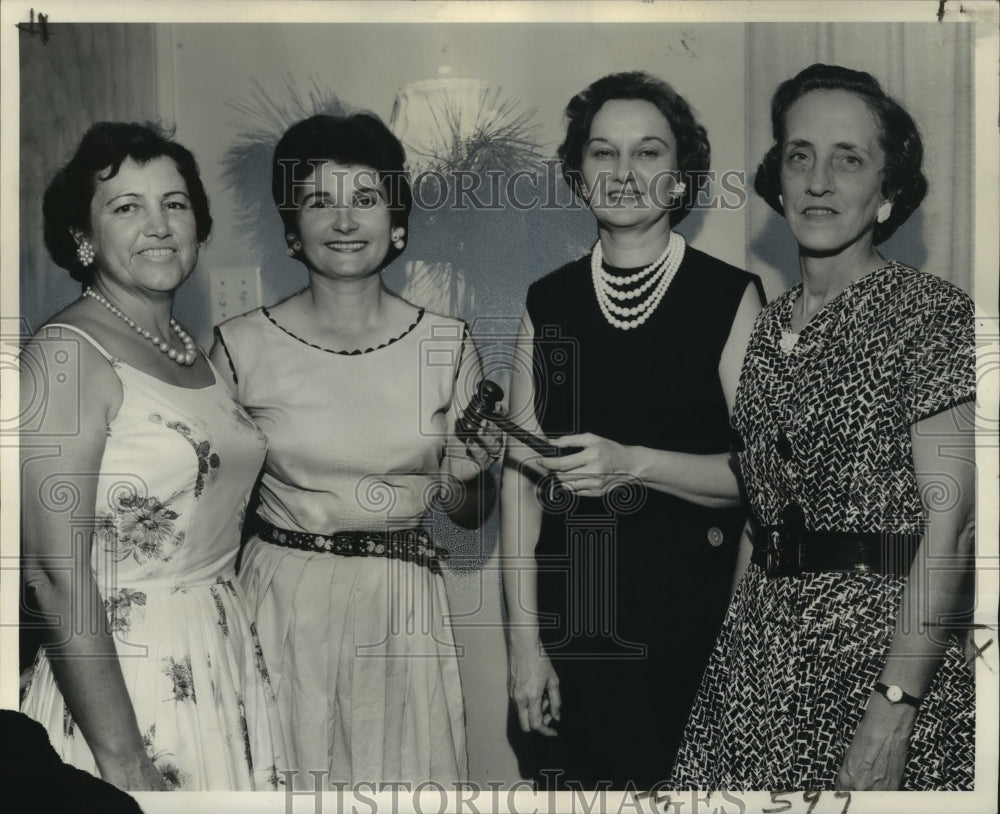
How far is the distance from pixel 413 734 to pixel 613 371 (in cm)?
89

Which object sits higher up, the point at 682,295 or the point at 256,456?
the point at 682,295

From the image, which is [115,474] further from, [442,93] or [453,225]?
[442,93]

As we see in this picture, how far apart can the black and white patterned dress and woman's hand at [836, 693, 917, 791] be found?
0.02 metres

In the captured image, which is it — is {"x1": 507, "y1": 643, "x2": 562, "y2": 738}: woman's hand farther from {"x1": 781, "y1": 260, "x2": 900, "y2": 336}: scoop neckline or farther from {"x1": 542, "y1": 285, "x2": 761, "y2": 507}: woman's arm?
{"x1": 781, "y1": 260, "x2": 900, "y2": 336}: scoop neckline

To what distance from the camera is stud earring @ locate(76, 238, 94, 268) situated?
2.68 metres

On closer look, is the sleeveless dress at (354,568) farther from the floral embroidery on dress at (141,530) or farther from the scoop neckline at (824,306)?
the scoop neckline at (824,306)

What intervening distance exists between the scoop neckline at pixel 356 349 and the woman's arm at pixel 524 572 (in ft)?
0.75

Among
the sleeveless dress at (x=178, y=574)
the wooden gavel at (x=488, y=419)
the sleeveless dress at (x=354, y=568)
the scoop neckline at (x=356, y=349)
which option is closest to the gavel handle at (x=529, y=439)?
the wooden gavel at (x=488, y=419)

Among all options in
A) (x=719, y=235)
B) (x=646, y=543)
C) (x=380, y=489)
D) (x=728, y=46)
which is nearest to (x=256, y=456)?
(x=380, y=489)

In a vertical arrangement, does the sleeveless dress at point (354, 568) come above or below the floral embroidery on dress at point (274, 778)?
above

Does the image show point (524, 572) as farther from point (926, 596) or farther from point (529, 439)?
point (926, 596)

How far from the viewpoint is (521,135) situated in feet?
8.81

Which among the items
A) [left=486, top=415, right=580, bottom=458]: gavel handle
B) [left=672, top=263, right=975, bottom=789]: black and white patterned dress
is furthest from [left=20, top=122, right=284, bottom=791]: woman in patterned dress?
[left=672, top=263, right=975, bottom=789]: black and white patterned dress

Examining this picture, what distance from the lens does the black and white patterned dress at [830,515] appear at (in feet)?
8.31
